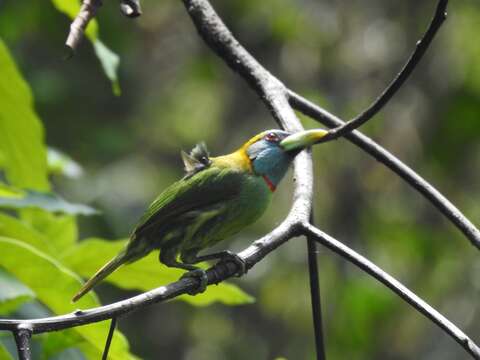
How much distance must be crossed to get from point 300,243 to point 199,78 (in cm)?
213

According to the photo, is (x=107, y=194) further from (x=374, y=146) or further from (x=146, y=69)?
(x=374, y=146)

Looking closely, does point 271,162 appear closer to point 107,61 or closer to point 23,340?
point 107,61

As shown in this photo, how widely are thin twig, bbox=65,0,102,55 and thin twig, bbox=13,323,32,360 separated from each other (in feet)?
2.12

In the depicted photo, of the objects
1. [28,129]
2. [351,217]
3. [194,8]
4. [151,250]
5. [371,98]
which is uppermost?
[371,98]

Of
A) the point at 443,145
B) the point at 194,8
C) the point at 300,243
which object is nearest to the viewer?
the point at 194,8

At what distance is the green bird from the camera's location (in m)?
2.80

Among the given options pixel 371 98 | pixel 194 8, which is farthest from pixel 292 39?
pixel 194 8

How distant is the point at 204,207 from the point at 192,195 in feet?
0.18

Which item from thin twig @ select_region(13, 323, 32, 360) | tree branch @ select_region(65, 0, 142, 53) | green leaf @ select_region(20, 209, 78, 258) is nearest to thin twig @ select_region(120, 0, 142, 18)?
tree branch @ select_region(65, 0, 142, 53)

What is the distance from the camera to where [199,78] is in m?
9.96

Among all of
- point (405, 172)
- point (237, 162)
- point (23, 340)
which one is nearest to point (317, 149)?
point (237, 162)

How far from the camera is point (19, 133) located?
290 centimetres

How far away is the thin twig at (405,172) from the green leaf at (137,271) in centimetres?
57

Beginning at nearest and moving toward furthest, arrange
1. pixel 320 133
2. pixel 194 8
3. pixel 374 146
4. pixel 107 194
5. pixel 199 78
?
pixel 320 133 < pixel 374 146 < pixel 194 8 < pixel 107 194 < pixel 199 78
